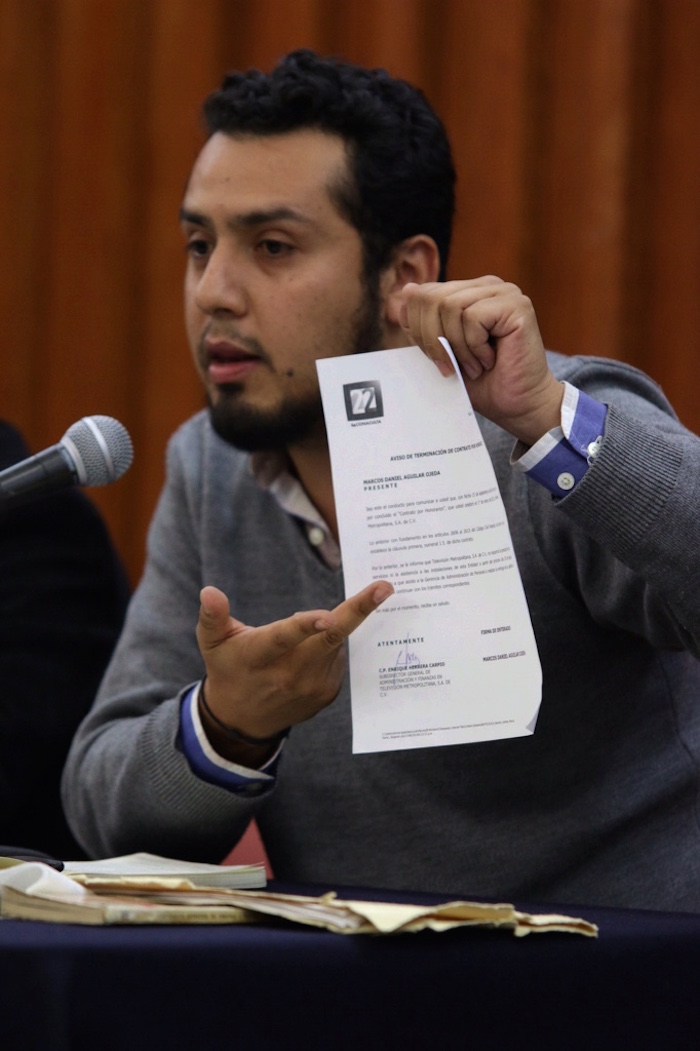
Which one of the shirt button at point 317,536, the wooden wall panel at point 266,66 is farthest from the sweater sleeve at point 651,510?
the wooden wall panel at point 266,66

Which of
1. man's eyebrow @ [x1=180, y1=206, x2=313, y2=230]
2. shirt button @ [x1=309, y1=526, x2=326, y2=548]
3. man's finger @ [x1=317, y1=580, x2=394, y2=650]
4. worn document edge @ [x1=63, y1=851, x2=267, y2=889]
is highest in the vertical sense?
man's eyebrow @ [x1=180, y1=206, x2=313, y2=230]

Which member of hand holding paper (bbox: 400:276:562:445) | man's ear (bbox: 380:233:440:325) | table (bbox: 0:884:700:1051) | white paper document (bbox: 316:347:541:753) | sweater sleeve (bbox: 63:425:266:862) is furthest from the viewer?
man's ear (bbox: 380:233:440:325)

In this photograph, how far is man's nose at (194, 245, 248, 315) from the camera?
123 cm

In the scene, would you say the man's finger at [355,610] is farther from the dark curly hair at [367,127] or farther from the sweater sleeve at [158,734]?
the dark curly hair at [367,127]

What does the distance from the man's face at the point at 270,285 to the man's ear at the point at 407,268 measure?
5cm

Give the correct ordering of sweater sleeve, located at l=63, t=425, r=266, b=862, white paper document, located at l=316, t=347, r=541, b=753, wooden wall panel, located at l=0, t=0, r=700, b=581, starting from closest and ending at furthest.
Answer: white paper document, located at l=316, t=347, r=541, b=753
sweater sleeve, located at l=63, t=425, r=266, b=862
wooden wall panel, located at l=0, t=0, r=700, b=581

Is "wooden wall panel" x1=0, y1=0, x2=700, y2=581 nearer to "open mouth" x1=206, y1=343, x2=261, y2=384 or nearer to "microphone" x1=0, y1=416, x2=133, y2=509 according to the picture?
"open mouth" x1=206, y1=343, x2=261, y2=384

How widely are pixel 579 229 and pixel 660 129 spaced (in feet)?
0.72

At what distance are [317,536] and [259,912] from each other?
0.70 metres

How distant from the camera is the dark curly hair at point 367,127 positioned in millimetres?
1299

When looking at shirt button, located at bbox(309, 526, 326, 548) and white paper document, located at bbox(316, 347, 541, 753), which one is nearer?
white paper document, located at bbox(316, 347, 541, 753)

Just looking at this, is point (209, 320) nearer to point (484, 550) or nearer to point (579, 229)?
point (484, 550)
